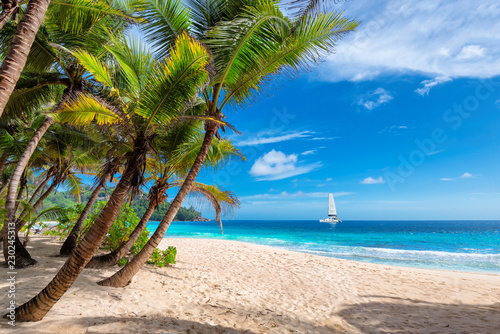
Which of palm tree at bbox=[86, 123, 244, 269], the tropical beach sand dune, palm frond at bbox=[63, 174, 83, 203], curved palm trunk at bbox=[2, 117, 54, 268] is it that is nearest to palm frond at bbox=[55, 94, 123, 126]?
curved palm trunk at bbox=[2, 117, 54, 268]

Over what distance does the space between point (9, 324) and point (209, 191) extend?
4894 millimetres

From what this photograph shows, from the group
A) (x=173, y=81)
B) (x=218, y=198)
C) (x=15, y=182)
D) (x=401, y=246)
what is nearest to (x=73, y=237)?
(x=15, y=182)

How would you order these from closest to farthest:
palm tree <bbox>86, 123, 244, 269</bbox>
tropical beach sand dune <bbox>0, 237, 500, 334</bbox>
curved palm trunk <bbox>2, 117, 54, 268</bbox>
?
tropical beach sand dune <bbox>0, 237, 500, 334</bbox>, curved palm trunk <bbox>2, 117, 54, 268</bbox>, palm tree <bbox>86, 123, 244, 269</bbox>

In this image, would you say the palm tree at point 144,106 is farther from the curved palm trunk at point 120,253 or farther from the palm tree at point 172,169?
the curved palm trunk at point 120,253

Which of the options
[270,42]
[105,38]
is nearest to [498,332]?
[270,42]

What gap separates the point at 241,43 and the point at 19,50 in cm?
328

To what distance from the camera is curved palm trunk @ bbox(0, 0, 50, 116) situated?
258cm

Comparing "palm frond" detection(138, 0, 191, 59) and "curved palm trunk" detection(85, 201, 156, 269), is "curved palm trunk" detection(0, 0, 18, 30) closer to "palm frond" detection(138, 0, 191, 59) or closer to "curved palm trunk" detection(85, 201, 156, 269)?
"palm frond" detection(138, 0, 191, 59)

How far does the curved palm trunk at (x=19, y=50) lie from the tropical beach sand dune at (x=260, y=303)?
106 inches

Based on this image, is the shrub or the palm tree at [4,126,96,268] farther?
the palm tree at [4,126,96,268]

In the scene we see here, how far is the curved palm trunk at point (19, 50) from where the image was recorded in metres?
2.58

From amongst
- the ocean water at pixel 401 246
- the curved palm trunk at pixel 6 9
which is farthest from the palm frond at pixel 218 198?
the ocean water at pixel 401 246

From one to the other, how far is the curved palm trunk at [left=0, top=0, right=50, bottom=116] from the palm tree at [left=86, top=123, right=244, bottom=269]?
3.41 meters

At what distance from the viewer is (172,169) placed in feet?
22.5
